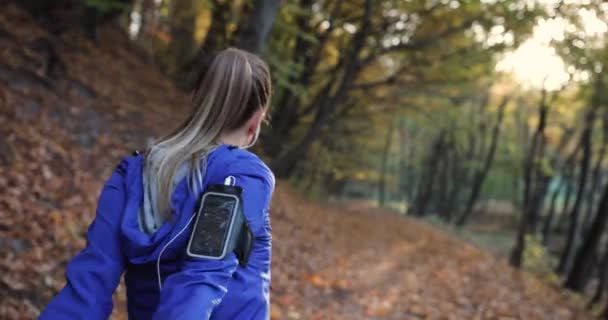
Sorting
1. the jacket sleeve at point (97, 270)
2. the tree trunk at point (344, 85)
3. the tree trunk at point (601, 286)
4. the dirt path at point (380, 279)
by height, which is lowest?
the tree trunk at point (601, 286)

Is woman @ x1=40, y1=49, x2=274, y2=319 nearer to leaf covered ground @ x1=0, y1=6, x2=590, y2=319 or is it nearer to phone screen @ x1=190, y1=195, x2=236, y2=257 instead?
phone screen @ x1=190, y1=195, x2=236, y2=257

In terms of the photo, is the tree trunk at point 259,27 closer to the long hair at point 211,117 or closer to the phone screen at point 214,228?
the long hair at point 211,117

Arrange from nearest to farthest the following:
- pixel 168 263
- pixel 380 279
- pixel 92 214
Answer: pixel 168 263
pixel 92 214
pixel 380 279

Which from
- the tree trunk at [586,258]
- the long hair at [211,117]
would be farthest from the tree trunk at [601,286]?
the long hair at [211,117]

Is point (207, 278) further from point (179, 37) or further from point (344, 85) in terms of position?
point (179, 37)

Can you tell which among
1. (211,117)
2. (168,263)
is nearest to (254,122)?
(211,117)

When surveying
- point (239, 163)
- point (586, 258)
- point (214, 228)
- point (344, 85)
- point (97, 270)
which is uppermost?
point (344, 85)

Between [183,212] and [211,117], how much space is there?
32cm

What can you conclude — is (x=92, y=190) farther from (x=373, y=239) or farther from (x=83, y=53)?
(x=373, y=239)

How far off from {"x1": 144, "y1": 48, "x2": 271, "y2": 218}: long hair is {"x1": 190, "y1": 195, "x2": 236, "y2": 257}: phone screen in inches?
4.5

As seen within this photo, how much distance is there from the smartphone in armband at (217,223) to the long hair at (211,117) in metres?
0.10

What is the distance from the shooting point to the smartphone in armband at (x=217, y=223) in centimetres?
162

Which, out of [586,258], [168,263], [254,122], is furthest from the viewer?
[586,258]

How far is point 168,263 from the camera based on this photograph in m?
1.74
